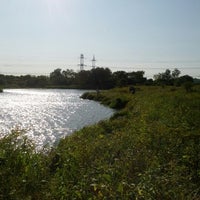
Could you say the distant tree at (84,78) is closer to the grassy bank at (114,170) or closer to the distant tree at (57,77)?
the distant tree at (57,77)

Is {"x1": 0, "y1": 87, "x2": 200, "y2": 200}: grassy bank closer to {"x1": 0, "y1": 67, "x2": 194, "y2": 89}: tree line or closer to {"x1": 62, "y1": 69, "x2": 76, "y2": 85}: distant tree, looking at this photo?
{"x1": 0, "y1": 67, "x2": 194, "y2": 89}: tree line

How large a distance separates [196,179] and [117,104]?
4999cm

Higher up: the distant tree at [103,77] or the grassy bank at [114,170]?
the distant tree at [103,77]

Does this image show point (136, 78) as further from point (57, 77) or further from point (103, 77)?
point (57, 77)

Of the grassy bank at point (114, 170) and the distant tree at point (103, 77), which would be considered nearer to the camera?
the grassy bank at point (114, 170)

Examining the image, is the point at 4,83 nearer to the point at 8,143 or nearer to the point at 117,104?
the point at 117,104

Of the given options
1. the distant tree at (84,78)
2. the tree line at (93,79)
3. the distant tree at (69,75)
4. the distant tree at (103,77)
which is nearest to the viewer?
the tree line at (93,79)

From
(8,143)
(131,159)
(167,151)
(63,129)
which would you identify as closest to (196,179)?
(131,159)

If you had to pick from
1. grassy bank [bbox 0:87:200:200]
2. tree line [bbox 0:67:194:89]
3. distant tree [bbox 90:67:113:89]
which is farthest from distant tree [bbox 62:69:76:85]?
grassy bank [bbox 0:87:200:200]

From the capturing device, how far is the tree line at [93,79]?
124 meters

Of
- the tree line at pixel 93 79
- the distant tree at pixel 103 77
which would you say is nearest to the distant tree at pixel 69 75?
the tree line at pixel 93 79

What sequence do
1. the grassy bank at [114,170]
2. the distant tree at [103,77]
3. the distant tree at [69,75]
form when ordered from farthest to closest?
the distant tree at [69,75] < the distant tree at [103,77] < the grassy bank at [114,170]

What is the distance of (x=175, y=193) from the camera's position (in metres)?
7.05

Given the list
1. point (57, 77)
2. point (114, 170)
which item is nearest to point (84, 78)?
point (57, 77)
